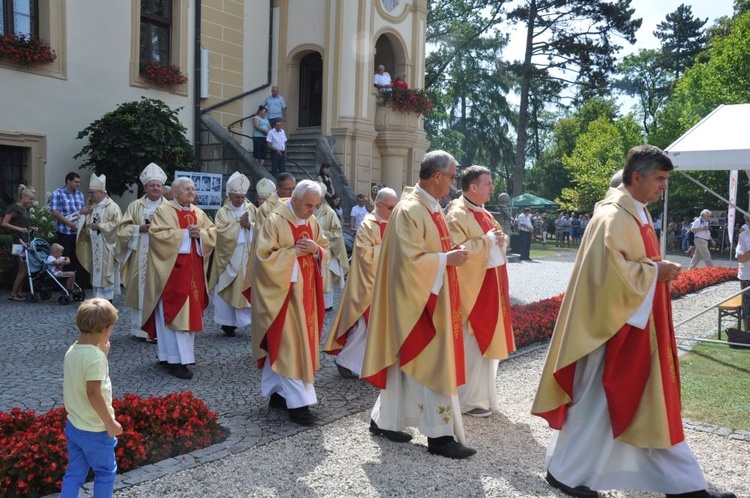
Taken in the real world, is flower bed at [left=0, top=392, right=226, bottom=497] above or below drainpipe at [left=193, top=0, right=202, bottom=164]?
below

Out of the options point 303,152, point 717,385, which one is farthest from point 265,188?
point 303,152

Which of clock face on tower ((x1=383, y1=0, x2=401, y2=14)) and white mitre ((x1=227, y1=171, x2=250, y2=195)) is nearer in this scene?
white mitre ((x1=227, y1=171, x2=250, y2=195))

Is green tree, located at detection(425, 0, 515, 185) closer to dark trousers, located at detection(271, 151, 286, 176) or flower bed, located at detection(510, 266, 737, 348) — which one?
dark trousers, located at detection(271, 151, 286, 176)

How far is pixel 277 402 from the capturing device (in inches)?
220

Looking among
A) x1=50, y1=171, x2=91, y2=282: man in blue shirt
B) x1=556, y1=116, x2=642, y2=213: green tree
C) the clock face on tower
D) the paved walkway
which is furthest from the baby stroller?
x1=556, y1=116, x2=642, y2=213: green tree

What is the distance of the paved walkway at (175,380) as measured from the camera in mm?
4989

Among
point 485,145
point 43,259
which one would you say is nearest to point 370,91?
point 43,259

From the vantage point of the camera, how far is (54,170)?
13523 millimetres

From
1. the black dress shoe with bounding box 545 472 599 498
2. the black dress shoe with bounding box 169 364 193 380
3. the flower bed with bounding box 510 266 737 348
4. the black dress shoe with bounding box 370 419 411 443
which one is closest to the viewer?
the black dress shoe with bounding box 545 472 599 498

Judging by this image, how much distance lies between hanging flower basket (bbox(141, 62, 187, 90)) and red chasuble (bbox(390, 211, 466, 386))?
38.8ft

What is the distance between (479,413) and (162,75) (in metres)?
12.1

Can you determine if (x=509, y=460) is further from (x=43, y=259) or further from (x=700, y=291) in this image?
(x=700, y=291)

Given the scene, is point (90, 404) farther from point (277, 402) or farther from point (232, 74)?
point (232, 74)

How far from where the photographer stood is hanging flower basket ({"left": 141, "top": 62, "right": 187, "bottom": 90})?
48.7 feet
